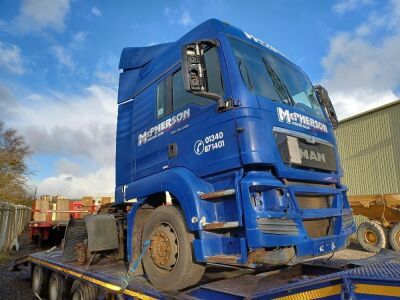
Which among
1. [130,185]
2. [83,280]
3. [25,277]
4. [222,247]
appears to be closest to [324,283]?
[222,247]

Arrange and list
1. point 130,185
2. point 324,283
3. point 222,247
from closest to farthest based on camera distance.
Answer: point 324,283 → point 222,247 → point 130,185

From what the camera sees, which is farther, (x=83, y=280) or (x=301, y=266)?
(x=83, y=280)

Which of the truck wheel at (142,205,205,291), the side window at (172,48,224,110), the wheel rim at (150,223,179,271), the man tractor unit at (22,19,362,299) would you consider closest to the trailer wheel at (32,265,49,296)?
the man tractor unit at (22,19,362,299)

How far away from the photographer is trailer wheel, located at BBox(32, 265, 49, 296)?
25.8 feet

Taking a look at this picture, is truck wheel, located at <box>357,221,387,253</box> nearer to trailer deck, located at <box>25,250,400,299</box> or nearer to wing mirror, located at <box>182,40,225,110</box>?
trailer deck, located at <box>25,250,400,299</box>

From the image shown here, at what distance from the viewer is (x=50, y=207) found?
17.6 metres

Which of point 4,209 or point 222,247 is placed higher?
point 4,209

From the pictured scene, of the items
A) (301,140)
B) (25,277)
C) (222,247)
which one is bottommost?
(25,277)

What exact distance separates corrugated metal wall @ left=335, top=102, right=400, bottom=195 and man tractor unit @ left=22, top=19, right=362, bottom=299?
14726 mm

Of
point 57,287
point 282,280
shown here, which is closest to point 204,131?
point 282,280

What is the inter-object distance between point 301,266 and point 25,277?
8639mm

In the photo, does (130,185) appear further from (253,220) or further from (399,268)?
(399,268)

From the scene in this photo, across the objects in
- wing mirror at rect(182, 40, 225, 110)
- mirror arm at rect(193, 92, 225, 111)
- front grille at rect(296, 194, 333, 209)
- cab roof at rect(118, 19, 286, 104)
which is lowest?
front grille at rect(296, 194, 333, 209)

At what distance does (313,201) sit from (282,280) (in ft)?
3.15
